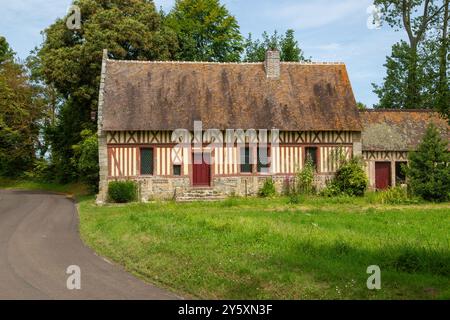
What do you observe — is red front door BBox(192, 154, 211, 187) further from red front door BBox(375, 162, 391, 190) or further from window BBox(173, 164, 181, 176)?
red front door BBox(375, 162, 391, 190)

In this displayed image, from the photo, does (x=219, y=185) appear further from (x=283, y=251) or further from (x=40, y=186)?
(x=40, y=186)

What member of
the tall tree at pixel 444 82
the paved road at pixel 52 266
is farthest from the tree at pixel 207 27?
the tall tree at pixel 444 82

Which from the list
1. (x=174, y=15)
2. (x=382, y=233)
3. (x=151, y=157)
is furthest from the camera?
(x=174, y=15)

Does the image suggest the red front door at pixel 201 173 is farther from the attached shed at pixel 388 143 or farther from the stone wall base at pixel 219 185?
the attached shed at pixel 388 143

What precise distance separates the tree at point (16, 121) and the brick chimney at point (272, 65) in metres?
22.0

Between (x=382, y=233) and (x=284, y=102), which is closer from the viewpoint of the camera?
(x=382, y=233)

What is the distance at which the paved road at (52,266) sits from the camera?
342 inches

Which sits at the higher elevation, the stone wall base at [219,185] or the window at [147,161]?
the window at [147,161]

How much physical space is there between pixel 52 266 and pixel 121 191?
1209 cm

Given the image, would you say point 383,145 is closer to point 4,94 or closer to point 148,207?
point 148,207

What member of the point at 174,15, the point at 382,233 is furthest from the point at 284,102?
the point at 174,15

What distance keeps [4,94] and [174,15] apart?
46.4ft

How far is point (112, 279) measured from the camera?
9.69 m

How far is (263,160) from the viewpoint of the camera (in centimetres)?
2461
